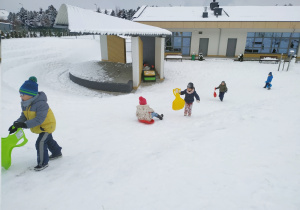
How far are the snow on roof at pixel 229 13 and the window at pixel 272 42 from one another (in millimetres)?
1780

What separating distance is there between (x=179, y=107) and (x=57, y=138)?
4324 mm

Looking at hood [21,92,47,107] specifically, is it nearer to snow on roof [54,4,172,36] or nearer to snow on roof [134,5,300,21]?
snow on roof [54,4,172,36]

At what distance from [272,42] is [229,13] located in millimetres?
6276

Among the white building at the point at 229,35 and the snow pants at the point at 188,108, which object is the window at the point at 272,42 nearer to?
the white building at the point at 229,35

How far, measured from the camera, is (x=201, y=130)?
5281 millimetres

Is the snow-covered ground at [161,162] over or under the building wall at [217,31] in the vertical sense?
under

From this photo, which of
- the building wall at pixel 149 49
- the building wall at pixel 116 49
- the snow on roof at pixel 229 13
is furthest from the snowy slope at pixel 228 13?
the building wall at pixel 149 49

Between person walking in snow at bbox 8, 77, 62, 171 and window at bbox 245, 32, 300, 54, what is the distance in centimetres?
2409

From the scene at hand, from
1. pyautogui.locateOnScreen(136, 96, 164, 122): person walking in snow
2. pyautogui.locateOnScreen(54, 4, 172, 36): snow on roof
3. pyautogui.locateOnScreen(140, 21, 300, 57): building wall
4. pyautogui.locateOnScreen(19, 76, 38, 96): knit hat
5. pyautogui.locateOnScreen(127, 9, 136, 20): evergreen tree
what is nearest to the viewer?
pyautogui.locateOnScreen(19, 76, 38, 96): knit hat

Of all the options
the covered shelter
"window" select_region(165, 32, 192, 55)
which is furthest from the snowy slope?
the covered shelter

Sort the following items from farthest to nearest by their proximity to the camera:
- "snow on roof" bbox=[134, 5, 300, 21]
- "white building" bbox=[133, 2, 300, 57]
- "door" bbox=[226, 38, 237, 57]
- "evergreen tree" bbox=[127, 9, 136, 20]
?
"evergreen tree" bbox=[127, 9, 136, 20], "door" bbox=[226, 38, 237, 57], "snow on roof" bbox=[134, 5, 300, 21], "white building" bbox=[133, 2, 300, 57]

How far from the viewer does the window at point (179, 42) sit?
873 inches

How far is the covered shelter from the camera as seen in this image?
8.84 meters

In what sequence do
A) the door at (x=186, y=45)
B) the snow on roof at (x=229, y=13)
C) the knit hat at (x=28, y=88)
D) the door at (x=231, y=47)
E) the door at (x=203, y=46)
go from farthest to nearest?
the door at (x=186, y=45) < the door at (x=203, y=46) < the door at (x=231, y=47) < the snow on roof at (x=229, y=13) < the knit hat at (x=28, y=88)
